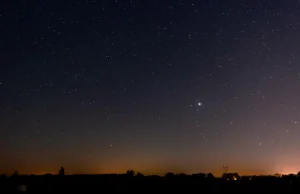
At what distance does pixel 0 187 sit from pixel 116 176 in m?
13.0

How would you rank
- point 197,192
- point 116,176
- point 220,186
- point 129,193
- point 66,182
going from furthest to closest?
point 116,176 → point 220,186 → point 66,182 → point 197,192 → point 129,193

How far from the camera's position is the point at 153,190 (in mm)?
31609

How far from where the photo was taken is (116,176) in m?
41.8

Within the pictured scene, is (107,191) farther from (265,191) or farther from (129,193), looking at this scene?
(265,191)

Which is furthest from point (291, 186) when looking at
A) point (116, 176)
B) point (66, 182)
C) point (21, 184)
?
point (21, 184)

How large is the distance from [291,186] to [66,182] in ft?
70.9

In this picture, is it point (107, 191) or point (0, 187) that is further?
point (0, 187)

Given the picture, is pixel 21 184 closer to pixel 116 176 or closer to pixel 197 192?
pixel 116 176

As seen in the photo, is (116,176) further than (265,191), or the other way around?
(116,176)

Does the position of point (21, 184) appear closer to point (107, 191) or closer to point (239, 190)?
point (107, 191)

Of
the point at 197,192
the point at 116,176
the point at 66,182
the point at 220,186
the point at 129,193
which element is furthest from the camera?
the point at 116,176

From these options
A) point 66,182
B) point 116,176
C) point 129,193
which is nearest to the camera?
point 129,193

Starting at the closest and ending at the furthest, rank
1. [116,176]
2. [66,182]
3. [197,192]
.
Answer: [197,192]
[66,182]
[116,176]

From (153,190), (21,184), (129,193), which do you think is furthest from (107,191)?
(21,184)
